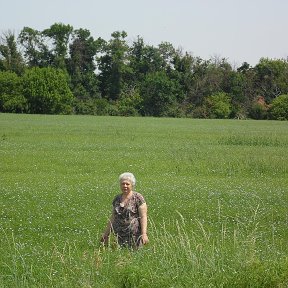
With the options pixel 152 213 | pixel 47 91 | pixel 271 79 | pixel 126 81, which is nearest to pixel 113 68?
pixel 126 81

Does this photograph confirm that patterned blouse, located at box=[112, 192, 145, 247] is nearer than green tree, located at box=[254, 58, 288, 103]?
Yes

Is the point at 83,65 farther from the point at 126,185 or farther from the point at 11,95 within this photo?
the point at 126,185

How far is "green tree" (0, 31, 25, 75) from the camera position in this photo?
3558 inches

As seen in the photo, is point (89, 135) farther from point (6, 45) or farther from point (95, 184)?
point (6, 45)

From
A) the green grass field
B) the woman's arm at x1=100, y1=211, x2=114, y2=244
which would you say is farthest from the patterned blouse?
the green grass field

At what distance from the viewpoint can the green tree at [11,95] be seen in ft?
266

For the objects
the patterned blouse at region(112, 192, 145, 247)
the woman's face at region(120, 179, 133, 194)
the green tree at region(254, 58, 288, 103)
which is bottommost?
the patterned blouse at region(112, 192, 145, 247)

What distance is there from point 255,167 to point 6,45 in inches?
3014

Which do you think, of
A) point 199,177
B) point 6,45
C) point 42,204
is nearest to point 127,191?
point 42,204

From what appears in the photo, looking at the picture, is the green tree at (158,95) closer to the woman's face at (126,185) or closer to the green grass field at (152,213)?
the green grass field at (152,213)

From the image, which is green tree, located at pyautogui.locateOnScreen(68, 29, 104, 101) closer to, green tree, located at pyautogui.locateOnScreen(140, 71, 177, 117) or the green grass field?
green tree, located at pyautogui.locateOnScreen(140, 71, 177, 117)

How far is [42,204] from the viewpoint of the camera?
14.6 m

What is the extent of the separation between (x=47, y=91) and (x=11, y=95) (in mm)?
5531

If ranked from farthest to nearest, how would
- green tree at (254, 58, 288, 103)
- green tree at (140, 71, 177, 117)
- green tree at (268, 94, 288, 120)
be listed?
green tree at (254, 58, 288, 103) < green tree at (140, 71, 177, 117) < green tree at (268, 94, 288, 120)
